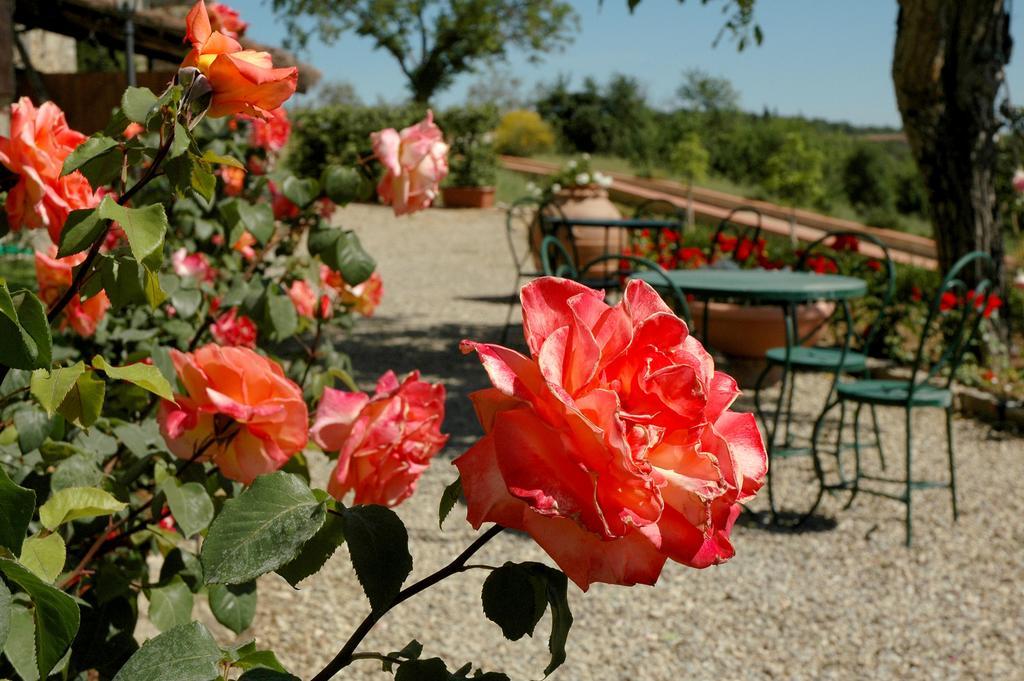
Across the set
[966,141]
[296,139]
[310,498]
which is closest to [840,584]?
[310,498]

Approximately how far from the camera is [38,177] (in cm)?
84

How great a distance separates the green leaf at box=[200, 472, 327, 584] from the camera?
1.94 ft

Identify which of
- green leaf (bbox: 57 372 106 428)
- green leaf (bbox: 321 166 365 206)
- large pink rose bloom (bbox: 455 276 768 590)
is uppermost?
green leaf (bbox: 321 166 365 206)

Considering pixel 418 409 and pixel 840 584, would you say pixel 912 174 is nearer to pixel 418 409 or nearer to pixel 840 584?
pixel 840 584

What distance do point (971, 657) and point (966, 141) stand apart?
3860 mm

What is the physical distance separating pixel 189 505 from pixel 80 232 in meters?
0.35

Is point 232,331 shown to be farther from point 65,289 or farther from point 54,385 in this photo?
point 54,385

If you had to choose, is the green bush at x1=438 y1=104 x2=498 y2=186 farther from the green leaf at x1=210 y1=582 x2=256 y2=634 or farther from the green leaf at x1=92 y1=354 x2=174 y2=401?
the green leaf at x1=92 y1=354 x2=174 y2=401

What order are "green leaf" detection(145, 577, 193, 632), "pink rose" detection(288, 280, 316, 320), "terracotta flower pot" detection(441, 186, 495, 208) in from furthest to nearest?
"terracotta flower pot" detection(441, 186, 495, 208), "pink rose" detection(288, 280, 316, 320), "green leaf" detection(145, 577, 193, 632)

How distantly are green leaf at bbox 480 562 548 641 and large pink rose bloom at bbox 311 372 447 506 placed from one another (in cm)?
21

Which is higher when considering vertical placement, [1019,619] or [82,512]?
[82,512]

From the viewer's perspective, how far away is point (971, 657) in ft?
7.85

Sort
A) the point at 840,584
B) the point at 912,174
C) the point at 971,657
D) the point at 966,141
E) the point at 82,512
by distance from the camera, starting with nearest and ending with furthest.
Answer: the point at 82,512, the point at 971,657, the point at 840,584, the point at 966,141, the point at 912,174

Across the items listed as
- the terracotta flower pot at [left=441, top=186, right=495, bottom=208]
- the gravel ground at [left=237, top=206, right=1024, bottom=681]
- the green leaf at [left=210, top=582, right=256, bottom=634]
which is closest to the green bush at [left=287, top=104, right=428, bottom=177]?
the terracotta flower pot at [left=441, top=186, right=495, bottom=208]
